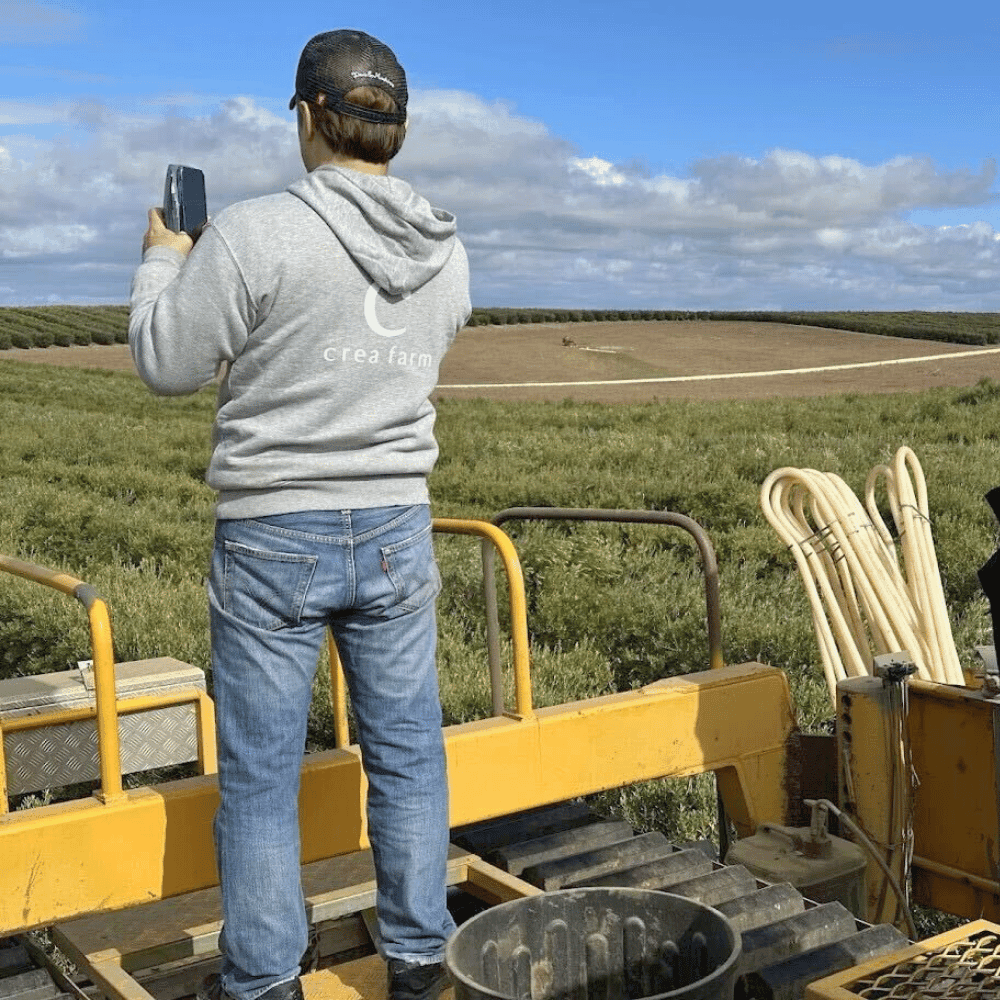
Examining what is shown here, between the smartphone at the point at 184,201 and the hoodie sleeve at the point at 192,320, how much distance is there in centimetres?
21

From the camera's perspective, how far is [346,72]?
9.63 feet

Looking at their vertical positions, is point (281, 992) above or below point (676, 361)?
below

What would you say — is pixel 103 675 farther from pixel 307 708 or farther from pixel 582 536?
pixel 582 536

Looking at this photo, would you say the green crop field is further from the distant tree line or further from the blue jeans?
the distant tree line

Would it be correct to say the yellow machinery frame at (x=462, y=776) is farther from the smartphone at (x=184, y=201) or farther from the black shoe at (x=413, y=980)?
the smartphone at (x=184, y=201)

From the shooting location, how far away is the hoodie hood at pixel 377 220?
9.70 ft

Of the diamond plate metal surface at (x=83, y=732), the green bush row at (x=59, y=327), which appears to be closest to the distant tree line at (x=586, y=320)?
the green bush row at (x=59, y=327)

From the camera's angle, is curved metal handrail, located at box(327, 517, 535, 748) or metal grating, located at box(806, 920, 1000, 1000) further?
curved metal handrail, located at box(327, 517, 535, 748)

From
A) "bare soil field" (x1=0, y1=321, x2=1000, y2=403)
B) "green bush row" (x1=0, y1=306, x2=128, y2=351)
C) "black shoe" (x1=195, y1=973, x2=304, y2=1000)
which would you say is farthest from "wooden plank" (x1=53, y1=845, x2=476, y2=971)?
"green bush row" (x1=0, y1=306, x2=128, y2=351)

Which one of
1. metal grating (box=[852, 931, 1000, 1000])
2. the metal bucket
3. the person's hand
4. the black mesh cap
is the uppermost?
the black mesh cap

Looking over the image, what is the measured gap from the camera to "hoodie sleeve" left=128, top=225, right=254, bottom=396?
9.39 ft

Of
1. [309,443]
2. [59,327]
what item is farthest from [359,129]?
[59,327]

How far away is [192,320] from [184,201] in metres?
0.41

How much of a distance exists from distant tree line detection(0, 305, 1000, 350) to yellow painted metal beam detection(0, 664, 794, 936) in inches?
1917
